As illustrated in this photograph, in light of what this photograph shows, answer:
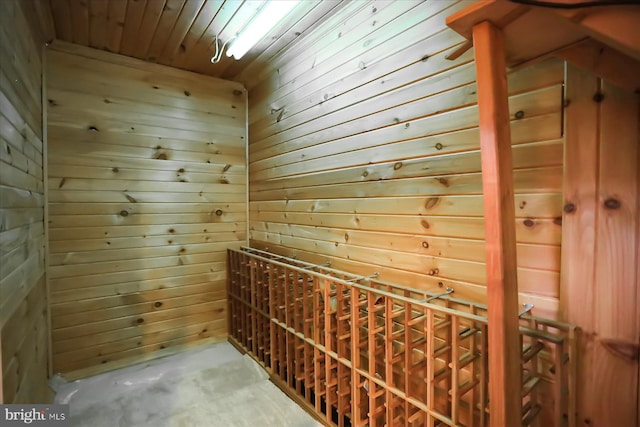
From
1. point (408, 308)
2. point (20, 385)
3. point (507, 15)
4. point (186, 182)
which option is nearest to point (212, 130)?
point (186, 182)

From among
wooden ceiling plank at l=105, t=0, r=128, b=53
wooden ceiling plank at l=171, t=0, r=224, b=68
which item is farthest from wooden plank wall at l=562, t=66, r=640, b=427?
wooden ceiling plank at l=105, t=0, r=128, b=53

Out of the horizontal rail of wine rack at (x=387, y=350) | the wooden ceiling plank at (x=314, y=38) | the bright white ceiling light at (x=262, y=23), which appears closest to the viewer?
the horizontal rail of wine rack at (x=387, y=350)

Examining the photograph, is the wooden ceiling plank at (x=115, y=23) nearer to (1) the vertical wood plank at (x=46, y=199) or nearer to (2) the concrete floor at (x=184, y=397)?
(1) the vertical wood plank at (x=46, y=199)

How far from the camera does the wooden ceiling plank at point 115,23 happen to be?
6.44ft

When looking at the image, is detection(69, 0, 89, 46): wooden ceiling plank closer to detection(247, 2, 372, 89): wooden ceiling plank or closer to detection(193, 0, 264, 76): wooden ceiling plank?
detection(193, 0, 264, 76): wooden ceiling plank

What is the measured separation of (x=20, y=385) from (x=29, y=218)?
88 centimetres

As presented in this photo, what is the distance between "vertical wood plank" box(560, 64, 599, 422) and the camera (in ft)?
3.41

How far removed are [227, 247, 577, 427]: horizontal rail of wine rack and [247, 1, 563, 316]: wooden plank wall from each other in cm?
15

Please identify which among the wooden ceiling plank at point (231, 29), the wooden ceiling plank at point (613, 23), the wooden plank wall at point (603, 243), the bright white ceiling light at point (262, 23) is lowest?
the wooden plank wall at point (603, 243)

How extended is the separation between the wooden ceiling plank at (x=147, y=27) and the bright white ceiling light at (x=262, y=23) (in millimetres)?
492

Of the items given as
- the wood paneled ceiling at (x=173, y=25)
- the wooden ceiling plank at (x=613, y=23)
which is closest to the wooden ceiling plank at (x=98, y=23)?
the wood paneled ceiling at (x=173, y=25)

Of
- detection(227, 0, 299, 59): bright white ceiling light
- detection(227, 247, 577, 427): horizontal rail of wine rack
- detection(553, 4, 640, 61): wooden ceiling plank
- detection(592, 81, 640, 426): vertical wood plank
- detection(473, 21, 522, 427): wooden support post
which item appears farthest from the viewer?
detection(227, 0, 299, 59): bright white ceiling light

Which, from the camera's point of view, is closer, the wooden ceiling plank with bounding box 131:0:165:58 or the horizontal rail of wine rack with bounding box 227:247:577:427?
the horizontal rail of wine rack with bounding box 227:247:577:427

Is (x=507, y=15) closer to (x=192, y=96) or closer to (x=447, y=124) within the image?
(x=447, y=124)
